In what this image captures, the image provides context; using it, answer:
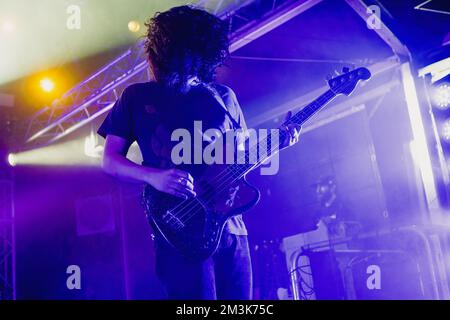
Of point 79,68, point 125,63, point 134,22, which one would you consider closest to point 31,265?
point 79,68

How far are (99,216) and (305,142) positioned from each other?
3570mm

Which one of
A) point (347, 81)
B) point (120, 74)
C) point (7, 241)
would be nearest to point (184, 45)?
point (347, 81)

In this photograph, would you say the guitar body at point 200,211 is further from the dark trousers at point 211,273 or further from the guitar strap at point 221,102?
the guitar strap at point 221,102

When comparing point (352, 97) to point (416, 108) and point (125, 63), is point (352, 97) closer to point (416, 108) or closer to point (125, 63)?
point (416, 108)

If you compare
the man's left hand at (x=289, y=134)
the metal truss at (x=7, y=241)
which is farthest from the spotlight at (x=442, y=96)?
the metal truss at (x=7, y=241)

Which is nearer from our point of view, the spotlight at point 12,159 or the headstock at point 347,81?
the headstock at point 347,81

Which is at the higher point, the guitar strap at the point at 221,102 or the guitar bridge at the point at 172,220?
the guitar strap at the point at 221,102

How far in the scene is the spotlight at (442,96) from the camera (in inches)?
143

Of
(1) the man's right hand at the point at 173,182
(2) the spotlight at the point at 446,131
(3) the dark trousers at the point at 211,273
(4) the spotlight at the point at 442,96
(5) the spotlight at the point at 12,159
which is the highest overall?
(5) the spotlight at the point at 12,159

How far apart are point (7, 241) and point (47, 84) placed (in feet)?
8.53

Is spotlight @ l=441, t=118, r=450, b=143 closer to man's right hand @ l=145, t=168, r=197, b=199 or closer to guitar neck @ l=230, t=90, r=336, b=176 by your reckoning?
guitar neck @ l=230, t=90, r=336, b=176

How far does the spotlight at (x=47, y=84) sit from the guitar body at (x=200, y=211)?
17.2 feet

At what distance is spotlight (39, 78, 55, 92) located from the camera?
626 cm

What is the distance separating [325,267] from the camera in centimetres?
491
